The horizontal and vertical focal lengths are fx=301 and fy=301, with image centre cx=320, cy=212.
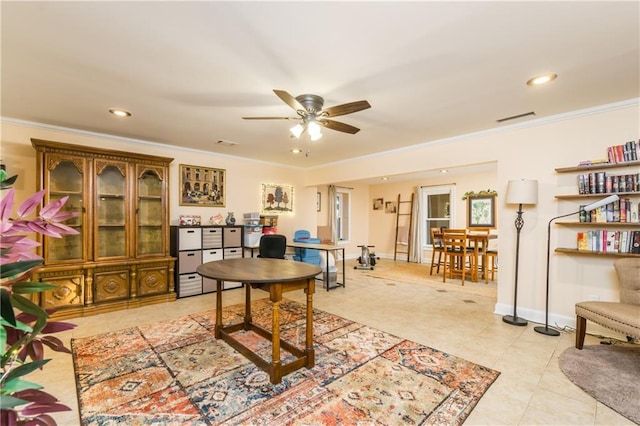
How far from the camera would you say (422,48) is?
7.06 feet

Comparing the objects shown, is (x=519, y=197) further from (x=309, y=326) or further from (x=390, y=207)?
(x=390, y=207)

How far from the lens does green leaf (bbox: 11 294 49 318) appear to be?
28.2 inches

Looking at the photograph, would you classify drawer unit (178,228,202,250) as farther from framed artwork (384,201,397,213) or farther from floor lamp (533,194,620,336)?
framed artwork (384,201,397,213)

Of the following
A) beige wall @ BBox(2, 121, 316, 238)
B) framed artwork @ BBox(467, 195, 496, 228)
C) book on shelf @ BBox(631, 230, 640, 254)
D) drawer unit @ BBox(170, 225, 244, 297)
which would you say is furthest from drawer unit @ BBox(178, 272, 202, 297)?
framed artwork @ BBox(467, 195, 496, 228)

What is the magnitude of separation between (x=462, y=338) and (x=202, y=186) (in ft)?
14.9

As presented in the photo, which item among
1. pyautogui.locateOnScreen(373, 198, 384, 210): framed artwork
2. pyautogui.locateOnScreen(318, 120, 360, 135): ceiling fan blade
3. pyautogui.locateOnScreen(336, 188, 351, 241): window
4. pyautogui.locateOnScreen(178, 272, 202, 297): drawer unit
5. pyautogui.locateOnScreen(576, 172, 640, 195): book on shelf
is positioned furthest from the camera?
pyautogui.locateOnScreen(373, 198, 384, 210): framed artwork

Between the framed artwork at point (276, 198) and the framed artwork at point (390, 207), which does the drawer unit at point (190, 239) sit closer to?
the framed artwork at point (276, 198)

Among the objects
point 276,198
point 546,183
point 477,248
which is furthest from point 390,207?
point 546,183

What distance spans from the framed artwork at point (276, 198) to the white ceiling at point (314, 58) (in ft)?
8.64

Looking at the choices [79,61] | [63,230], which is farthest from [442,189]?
[63,230]

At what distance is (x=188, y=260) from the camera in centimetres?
473

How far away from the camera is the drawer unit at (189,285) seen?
4633mm

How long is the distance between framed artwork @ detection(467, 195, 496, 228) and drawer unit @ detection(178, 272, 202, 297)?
6297 millimetres

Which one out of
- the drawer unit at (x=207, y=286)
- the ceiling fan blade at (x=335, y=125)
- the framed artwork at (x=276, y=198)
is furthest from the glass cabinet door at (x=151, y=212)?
the ceiling fan blade at (x=335, y=125)
